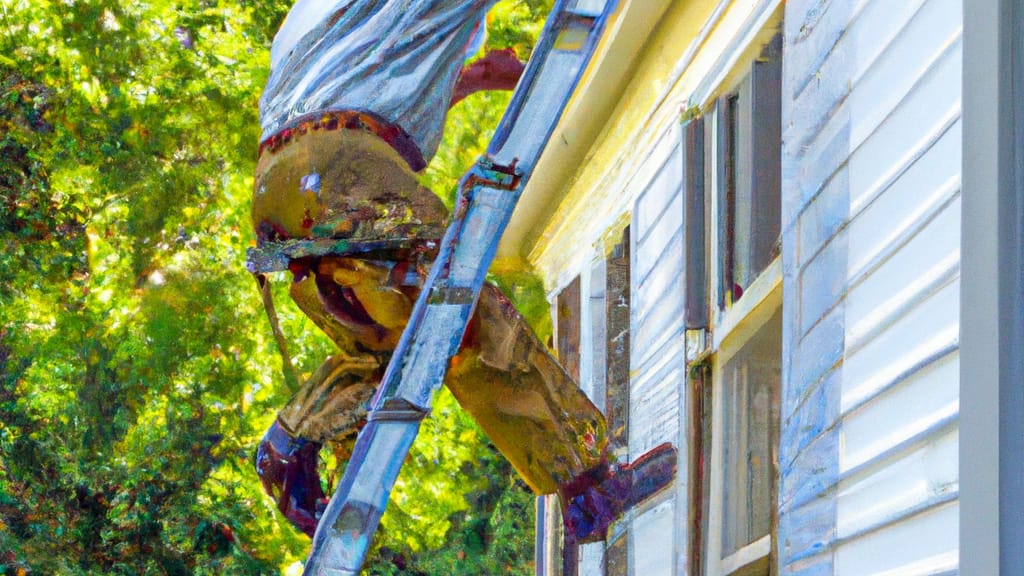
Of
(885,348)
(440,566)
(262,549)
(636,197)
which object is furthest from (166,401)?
(885,348)

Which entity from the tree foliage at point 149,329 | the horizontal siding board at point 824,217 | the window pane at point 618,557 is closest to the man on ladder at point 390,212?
the horizontal siding board at point 824,217

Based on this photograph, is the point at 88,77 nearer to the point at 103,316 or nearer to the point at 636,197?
the point at 103,316

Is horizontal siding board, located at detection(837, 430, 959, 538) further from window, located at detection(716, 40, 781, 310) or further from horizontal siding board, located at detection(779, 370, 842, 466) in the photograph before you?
window, located at detection(716, 40, 781, 310)

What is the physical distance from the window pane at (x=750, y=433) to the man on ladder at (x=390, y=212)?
0.24 m

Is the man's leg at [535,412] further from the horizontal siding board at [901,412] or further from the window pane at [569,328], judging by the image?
the window pane at [569,328]

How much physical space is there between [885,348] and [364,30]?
1335 mm

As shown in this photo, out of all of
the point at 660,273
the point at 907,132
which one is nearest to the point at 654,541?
the point at 660,273

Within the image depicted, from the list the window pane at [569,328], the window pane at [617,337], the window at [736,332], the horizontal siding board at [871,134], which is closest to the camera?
the horizontal siding board at [871,134]

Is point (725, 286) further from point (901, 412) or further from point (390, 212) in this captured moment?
point (901, 412)

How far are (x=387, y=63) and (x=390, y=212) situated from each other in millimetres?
319

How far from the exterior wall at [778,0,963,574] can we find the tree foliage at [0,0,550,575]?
441cm

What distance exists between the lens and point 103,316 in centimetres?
760

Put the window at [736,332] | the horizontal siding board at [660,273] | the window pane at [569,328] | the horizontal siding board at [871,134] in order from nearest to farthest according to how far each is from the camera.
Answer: the horizontal siding board at [871,134]
the window at [736,332]
the horizontal siding board at [660,273]
the window pane at [569,328]

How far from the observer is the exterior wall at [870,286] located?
204 cm
